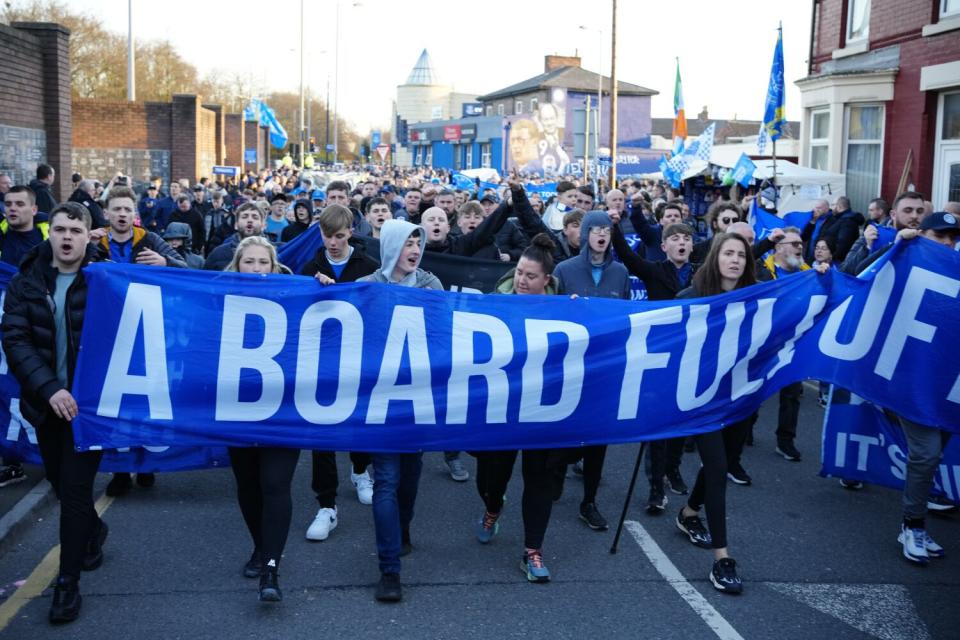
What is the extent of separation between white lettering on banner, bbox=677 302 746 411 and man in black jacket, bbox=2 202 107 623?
10.1 ft

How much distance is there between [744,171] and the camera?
19.0 m

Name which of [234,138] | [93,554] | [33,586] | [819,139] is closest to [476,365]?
[93,554]

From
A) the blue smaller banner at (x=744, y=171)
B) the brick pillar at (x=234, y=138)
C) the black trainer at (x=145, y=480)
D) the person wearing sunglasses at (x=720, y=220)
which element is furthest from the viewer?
the brick pillar at (x=234, y=138)

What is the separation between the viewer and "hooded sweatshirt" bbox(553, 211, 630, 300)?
6566 mm

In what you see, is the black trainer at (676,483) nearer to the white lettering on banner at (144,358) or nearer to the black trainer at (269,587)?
the black trainer at (269,587)

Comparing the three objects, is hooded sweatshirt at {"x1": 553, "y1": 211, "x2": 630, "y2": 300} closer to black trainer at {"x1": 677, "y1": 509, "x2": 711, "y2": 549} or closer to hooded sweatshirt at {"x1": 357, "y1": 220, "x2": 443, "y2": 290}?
hooded sweatshirt at {"x1": 357, "y1": 220, "x2": 443, "y2": 290}

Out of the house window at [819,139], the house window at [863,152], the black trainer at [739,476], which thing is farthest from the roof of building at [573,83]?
the black trainer at [739,476]

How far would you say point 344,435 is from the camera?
17.5 ft

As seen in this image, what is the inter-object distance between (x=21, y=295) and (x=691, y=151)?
18.7 m

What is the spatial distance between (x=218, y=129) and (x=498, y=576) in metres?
40.8

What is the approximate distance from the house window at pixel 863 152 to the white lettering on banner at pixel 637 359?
611 inches

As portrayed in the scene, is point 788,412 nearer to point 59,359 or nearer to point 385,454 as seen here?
point 385,454

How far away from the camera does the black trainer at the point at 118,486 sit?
6859mm

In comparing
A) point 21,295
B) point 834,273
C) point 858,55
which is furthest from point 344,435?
point 858,55
